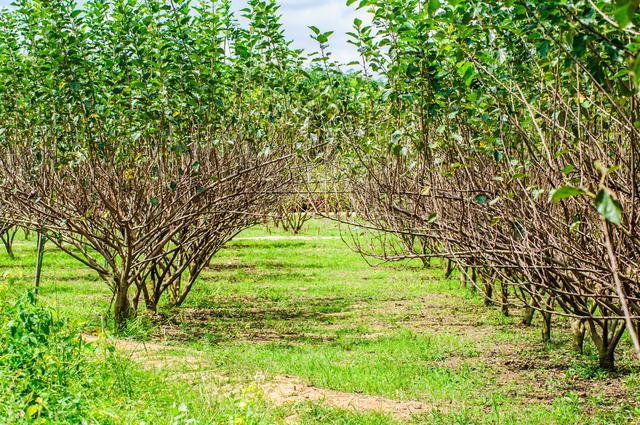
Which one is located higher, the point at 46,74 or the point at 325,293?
the point at 46,74

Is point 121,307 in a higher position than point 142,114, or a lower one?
lower

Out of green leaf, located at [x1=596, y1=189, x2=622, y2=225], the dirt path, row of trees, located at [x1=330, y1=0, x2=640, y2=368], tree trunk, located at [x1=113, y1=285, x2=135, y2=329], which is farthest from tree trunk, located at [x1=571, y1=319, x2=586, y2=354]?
green leaf, located at [x1=596, y1=189, x2=622, y2=225]

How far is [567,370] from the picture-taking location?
7086mm

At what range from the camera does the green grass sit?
562 centimetres

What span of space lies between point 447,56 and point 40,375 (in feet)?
12.1

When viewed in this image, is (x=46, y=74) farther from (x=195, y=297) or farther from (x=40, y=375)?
(x=195, y=297)

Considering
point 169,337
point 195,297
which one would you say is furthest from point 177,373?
point 195,297

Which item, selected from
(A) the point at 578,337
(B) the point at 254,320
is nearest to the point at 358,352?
(A) the point at 578,337

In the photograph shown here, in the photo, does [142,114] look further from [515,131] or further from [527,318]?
[527,318]

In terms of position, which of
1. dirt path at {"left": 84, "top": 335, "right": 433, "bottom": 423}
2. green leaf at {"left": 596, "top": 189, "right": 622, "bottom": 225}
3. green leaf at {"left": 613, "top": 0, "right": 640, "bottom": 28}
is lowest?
dirt path at {"left": 84, "top": 335, "right": 433, "bottom": 423}

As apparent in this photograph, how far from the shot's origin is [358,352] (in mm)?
8109

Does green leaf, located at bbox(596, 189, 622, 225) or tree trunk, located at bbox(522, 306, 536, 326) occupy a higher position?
green leaf, located at bbox(596, 189, 622, 225)

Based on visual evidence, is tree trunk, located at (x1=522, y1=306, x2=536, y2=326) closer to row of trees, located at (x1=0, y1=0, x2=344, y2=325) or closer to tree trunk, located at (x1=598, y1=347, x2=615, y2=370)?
tree trunk, located at (x1=598, y1=347, x2=615, y2=370)

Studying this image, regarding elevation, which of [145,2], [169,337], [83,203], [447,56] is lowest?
[169,337]
